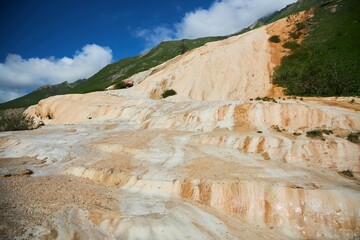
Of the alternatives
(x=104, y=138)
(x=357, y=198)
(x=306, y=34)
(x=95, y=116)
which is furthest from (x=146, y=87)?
(x=357, y=198)

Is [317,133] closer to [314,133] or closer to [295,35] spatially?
[314,133]

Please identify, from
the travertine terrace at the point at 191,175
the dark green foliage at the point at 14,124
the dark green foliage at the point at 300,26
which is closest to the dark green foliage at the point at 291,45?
the dark green foliage at the point at 300,26

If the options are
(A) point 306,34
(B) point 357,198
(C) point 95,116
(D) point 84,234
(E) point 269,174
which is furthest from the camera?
(A) point 306,34

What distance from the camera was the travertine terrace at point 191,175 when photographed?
14539mm

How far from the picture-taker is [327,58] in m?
44.0

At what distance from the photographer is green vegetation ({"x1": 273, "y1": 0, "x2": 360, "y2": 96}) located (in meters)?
36.2

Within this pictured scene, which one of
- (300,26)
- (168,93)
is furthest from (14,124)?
(300,26)

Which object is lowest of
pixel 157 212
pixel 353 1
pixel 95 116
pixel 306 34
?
pixel 157 212

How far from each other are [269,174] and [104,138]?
17644 millimetres

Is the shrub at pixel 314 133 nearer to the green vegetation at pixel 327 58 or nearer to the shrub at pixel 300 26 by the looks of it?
the green vegetation at pixel 327 58

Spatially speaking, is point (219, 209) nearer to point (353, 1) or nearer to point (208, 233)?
point (208, 233)

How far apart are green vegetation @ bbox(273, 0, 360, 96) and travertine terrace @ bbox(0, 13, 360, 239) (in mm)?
7473

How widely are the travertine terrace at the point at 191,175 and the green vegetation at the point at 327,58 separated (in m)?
7.47

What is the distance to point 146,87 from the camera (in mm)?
54062
